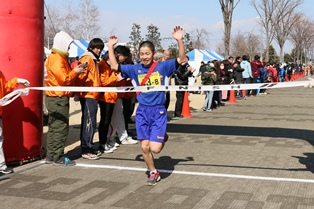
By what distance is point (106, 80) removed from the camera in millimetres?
7531

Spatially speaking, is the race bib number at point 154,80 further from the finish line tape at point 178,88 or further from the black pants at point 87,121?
the black pants at point 87,121

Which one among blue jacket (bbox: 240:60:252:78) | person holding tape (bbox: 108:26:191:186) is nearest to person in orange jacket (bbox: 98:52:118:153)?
person holding tape (bbox: 108:26:191:186)

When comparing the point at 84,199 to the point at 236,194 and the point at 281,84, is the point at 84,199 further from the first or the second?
the point at 281,84

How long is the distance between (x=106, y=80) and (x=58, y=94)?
50.0 inches

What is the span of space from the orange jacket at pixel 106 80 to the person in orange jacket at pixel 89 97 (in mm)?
302

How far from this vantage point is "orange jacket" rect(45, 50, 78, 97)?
626cm

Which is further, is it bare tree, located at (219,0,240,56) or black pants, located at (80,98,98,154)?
bare tree, located at (219,0,240,56)

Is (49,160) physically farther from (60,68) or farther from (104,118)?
(60,68)

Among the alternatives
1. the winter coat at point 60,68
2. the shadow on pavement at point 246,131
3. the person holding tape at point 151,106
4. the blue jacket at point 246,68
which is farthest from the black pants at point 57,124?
the blue jacket at point 246,68

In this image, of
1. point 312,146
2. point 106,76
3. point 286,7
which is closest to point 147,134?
point 106,76

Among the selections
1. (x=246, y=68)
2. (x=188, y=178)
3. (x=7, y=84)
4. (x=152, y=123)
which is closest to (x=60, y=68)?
(x=7, y=84)

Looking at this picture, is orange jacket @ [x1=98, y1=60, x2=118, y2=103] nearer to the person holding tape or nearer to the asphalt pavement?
the asphalt pavement

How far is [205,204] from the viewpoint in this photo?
4730 millimetres

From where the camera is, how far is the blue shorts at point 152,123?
547 centimetres
